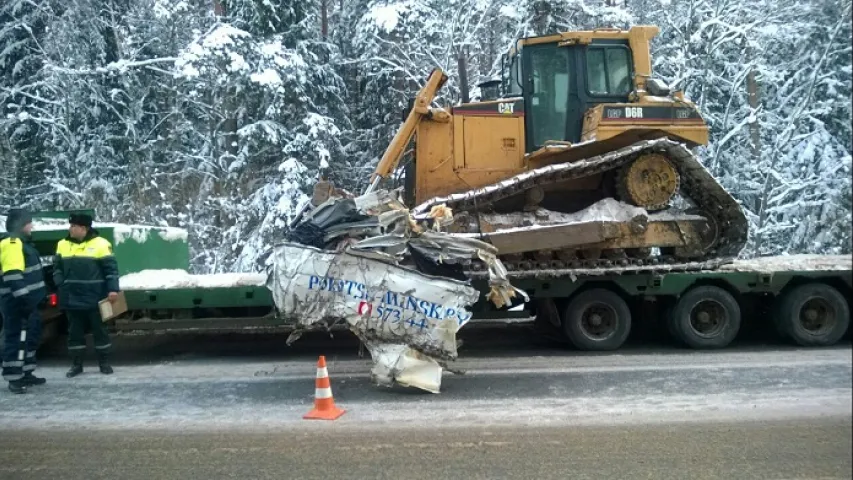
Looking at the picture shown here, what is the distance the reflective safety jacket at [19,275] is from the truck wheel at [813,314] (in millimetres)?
8909

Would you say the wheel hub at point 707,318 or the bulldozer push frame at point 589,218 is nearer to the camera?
the bulldozer push frame at point 589,218

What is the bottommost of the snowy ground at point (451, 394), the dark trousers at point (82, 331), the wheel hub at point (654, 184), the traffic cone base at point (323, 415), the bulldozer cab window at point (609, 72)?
the snowy ground at point (451, 394)

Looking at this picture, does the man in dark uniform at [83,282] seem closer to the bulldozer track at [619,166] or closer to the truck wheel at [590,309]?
the bulldozer track at [619,166]

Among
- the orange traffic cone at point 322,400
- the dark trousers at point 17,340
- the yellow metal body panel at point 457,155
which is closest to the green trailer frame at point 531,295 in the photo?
the dark trousers at point 17,340

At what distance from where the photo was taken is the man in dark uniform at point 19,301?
22.2ft

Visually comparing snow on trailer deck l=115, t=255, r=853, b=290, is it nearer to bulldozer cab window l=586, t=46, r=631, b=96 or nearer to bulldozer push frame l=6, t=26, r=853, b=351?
bulldozer push frame l=6, t=26, r=853, b=351

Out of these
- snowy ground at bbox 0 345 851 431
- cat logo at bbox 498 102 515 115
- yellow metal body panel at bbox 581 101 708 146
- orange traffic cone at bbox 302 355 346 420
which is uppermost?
cat logo at bbox 498 102 515 115

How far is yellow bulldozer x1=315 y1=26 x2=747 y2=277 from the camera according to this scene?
27.0 ft

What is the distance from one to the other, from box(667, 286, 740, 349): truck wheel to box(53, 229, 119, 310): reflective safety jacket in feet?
22.4

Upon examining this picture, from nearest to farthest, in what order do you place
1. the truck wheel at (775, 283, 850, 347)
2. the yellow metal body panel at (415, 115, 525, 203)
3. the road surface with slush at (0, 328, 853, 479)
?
the road surface with slush at (0, 328, 853, 479)
the truck wheel at (775, 283, 850, 347)
the yellow metal body panel at (415, 115, 525, 203)

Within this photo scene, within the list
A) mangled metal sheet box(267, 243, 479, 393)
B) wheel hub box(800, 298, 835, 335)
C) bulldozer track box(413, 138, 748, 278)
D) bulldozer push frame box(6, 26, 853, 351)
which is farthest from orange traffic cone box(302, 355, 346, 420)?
wheel hub box(800, 298, 835, 335)

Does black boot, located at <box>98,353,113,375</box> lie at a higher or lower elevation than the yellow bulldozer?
lower

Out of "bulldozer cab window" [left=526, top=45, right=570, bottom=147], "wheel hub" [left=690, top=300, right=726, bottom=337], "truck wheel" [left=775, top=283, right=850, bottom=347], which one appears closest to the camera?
"truck wheel" [left=775, top=283, right=850, bottom=347]

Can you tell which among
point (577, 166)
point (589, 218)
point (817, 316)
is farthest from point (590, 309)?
point (817, 316)
